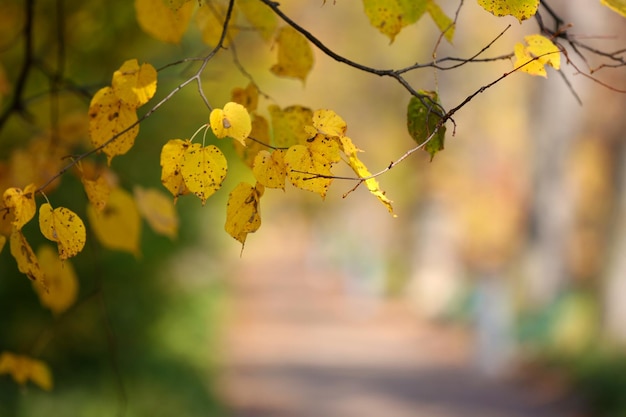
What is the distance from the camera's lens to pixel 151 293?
382 inches

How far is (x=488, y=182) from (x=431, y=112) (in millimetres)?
29388

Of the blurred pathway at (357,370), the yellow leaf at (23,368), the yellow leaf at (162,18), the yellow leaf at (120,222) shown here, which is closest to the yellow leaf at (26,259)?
the yellow leaf at (162,18)

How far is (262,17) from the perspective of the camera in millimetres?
2279

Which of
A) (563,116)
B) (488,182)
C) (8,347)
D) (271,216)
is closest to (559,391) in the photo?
(8,347)

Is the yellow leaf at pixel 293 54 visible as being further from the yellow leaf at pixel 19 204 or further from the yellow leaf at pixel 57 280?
the yellow leaf at pixel 57 280

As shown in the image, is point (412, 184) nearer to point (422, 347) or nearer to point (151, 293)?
point (422, 347)

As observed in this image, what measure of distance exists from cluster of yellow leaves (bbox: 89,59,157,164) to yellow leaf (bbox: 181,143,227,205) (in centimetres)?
18

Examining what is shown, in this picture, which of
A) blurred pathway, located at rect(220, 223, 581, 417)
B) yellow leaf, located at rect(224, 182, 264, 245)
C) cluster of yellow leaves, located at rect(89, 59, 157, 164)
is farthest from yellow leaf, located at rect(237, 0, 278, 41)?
blurred pathway, located at rect(220, 223, 581, 417)

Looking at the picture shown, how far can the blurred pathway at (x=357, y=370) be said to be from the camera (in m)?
9.98

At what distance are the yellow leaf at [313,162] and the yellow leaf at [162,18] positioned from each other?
0.70 m

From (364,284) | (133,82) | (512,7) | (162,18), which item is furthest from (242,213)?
(364,284)

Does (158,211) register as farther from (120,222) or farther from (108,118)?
(108,118)

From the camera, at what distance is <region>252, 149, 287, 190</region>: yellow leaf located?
161 cm

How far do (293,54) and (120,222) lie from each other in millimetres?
748
